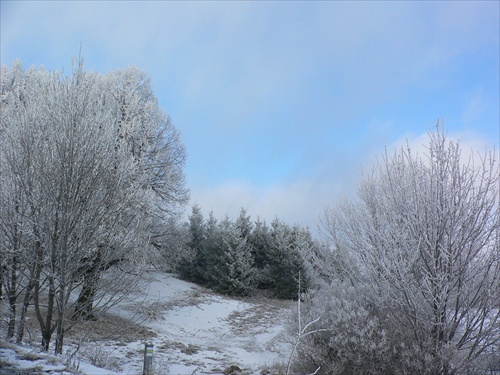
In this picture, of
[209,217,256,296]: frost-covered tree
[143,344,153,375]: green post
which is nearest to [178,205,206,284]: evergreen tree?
[209,217,256,296]: frost-covered tree

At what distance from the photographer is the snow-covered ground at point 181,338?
758 cm

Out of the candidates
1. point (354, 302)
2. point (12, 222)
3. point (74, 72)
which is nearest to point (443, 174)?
point (354, 302)

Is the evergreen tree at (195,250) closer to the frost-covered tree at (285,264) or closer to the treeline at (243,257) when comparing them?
the treeline at (243,257)

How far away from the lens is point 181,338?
13.6 meters

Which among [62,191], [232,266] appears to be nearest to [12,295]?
[62,191]

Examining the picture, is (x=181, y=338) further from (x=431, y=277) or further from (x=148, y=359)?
(x=431, y=277)

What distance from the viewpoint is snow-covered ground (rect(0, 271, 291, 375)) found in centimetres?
758

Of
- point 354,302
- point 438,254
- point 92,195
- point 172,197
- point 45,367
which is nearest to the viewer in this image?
point 45,367

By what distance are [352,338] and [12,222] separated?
5.95 metres

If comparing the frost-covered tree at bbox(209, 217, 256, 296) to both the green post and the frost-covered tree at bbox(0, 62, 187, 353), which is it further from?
the frost-covered tree at bbox(0, 62, 187, 353)

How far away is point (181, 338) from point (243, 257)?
11.6 m

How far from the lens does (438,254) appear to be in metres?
6.88

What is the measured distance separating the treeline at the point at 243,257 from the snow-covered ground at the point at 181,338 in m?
1.51

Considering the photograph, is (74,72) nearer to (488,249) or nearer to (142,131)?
(488,249)
